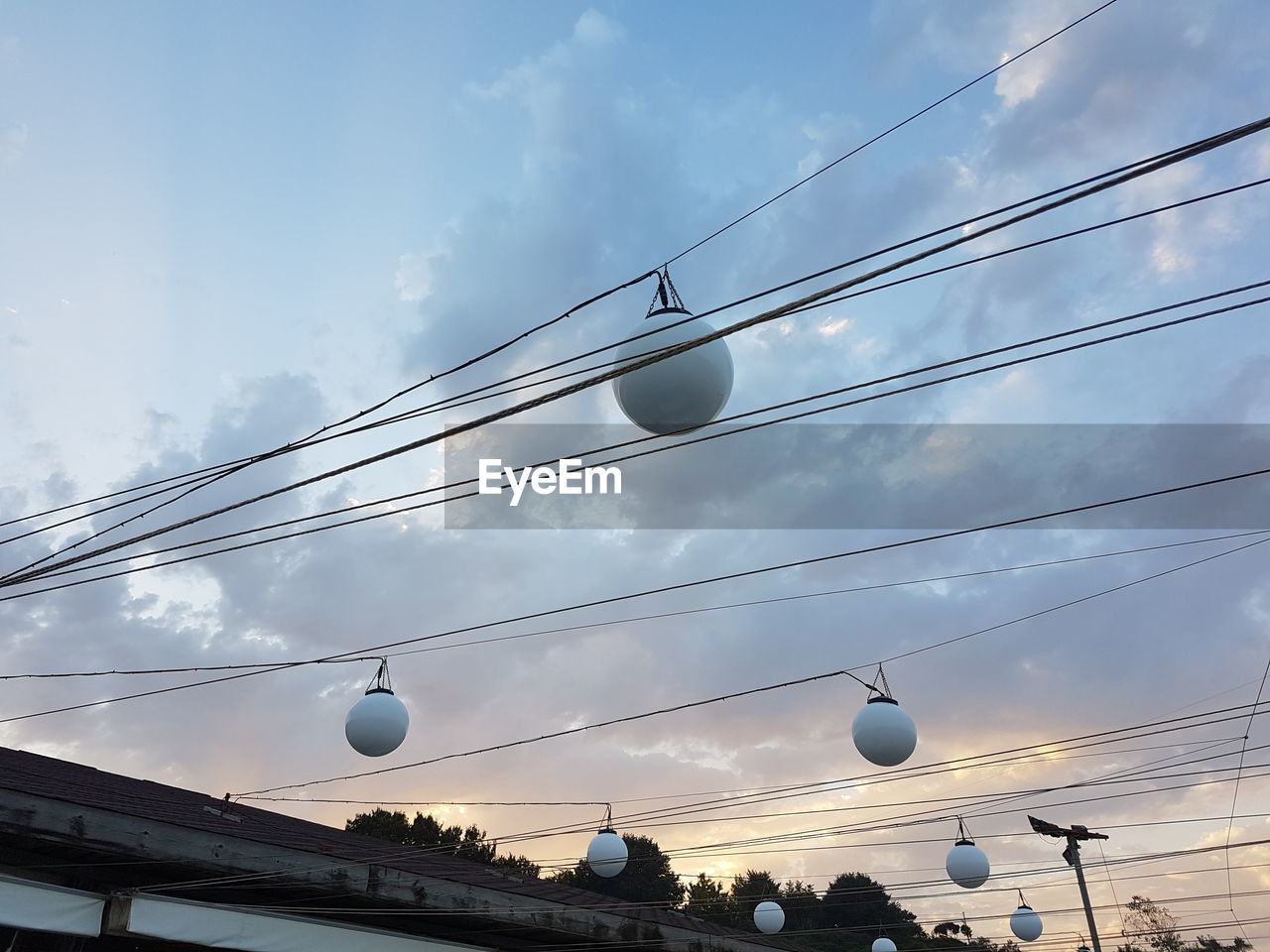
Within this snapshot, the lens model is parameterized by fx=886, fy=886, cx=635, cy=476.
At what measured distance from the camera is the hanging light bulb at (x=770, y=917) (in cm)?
1530

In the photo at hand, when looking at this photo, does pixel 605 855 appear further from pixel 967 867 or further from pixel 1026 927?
pixel 1026 927

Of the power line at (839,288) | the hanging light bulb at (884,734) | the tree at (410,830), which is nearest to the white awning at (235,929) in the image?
the power line at (839,288)

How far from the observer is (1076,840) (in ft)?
56.3

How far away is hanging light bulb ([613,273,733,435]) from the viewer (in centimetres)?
519

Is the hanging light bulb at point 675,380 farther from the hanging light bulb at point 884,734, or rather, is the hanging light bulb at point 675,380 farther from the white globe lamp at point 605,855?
the white globe lamp at point 605,855

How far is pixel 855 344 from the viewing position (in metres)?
12.3

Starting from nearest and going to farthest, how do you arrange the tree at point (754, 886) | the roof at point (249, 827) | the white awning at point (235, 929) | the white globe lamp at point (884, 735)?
the white awning at point (235, 929) → the roof at point (249, 827) → the white globe lamp at point (884, 735) → the tree at point (754, 886)

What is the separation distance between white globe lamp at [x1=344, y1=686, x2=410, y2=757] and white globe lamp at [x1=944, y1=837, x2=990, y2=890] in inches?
313

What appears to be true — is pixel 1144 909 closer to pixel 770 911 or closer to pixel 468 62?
pixel 770 911

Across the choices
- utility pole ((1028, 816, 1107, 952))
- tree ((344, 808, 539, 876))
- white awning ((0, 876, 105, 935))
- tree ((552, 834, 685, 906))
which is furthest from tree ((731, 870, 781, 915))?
white awning ((0, 876, 105, 935))

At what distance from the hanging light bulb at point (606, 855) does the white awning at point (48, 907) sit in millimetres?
6256

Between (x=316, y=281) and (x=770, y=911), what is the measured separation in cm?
1266

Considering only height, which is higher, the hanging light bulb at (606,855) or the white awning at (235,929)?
the hanging light bulb at (606,855)


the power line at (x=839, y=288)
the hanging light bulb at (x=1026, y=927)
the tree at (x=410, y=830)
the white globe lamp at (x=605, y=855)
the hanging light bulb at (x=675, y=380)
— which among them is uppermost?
the tree at (x=410, y=830)
